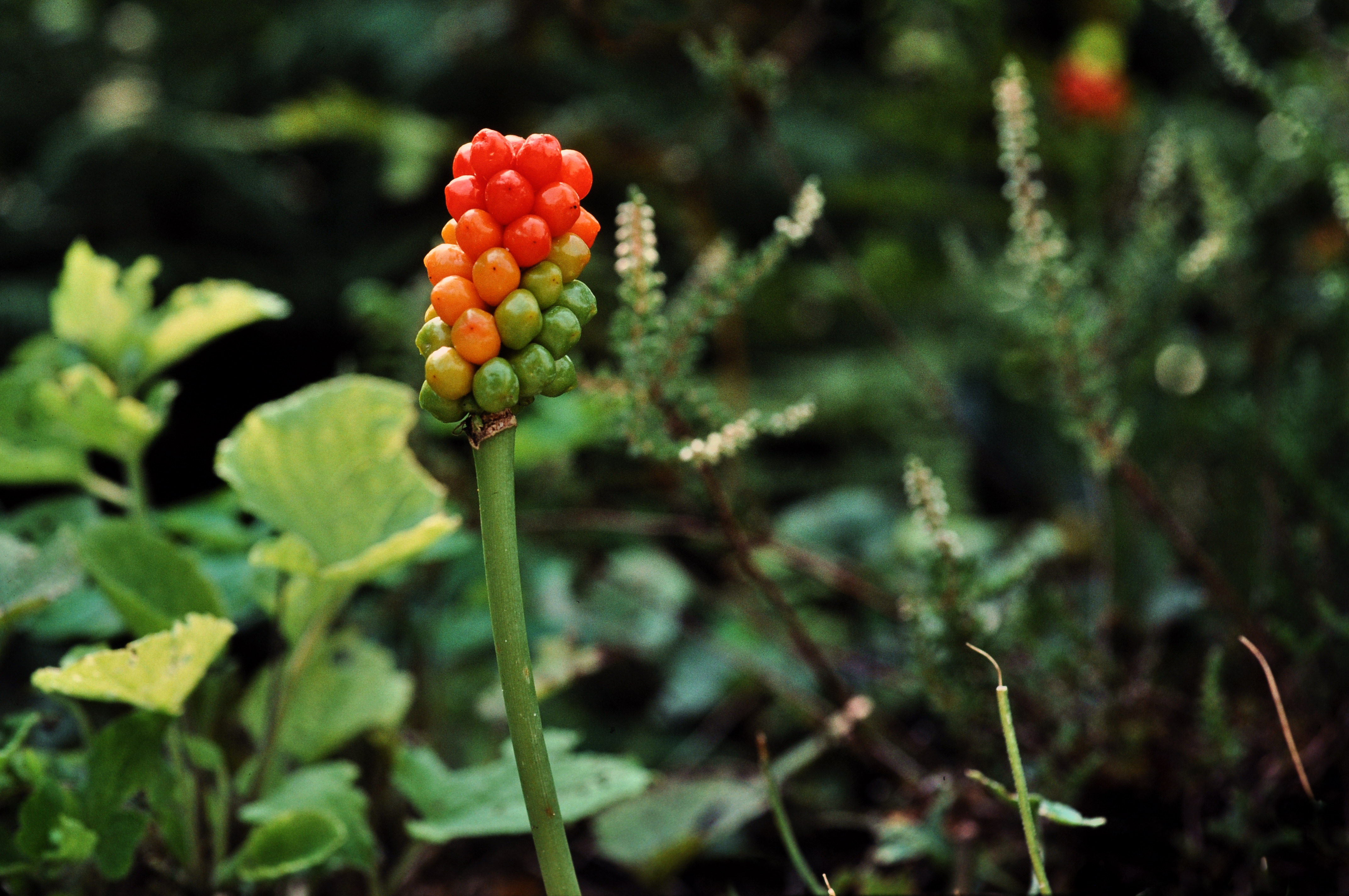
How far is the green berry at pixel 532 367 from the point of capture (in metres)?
0.55

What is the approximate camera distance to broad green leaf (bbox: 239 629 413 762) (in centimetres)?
91

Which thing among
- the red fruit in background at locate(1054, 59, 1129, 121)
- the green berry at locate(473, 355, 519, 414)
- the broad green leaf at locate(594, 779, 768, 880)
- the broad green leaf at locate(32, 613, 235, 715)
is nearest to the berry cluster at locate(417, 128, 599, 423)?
the green berry at locate(473, 355, 519, 414)

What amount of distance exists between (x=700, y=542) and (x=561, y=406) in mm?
325

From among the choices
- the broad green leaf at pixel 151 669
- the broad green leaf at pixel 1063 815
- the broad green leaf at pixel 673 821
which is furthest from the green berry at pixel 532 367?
the broad green leaf at pixel 673 821

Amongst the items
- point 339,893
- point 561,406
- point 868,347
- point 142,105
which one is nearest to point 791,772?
point 339,893

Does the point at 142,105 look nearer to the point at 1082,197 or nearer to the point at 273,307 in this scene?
the point at 273,307

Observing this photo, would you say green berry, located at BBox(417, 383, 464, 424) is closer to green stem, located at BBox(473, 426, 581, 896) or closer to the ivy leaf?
green stem, located at BBox(473, 426, 581, 896)

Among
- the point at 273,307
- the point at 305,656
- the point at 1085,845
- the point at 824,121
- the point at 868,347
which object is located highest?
the point at 824,121

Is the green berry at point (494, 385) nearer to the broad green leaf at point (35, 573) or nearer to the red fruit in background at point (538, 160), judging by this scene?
the red fruit in background at point (538, 160)

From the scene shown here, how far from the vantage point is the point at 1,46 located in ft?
6.93

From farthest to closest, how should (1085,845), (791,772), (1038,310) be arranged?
(791,772) → (1038,310) → (1085,845)

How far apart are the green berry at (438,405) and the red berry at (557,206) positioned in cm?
11

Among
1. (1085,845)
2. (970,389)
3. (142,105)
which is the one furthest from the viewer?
(142,105)

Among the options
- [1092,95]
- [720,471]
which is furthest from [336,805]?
[1092,95]
